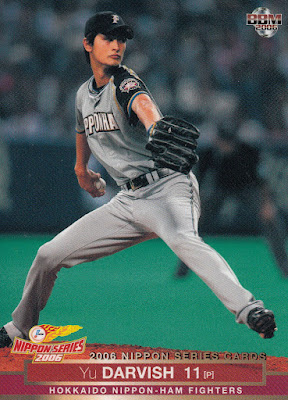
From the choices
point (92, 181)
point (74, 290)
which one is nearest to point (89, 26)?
point (92, 181)

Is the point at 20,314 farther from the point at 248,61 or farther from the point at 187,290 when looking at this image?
the point at 248,61

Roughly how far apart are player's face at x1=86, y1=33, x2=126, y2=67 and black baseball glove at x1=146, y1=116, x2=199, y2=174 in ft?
2.39

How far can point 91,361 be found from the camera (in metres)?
2.71

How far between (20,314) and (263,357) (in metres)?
1.19

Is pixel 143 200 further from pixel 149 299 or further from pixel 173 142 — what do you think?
pixel 149 299

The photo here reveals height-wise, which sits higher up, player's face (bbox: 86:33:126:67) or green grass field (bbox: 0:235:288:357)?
player's face (bbox: 86:33:126:67)

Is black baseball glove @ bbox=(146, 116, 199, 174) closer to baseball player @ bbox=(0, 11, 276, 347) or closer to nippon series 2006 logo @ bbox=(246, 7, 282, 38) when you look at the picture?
baseball player @ bbox=(0, 11, 276, 347)

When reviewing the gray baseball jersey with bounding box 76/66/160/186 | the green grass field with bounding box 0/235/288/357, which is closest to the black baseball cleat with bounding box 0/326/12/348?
the green grass field with bounding box 0/235/288/357

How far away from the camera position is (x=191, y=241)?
255 cm

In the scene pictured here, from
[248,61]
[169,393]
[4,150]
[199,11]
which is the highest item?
[199,11]

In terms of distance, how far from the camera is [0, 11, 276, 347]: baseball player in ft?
8.69

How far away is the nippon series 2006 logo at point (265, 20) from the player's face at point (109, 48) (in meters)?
0.83

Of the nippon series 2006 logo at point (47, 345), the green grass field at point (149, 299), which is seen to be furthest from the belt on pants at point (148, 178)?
the green grass field at point (149, 299)

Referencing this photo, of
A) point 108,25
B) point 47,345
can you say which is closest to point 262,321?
point 47,345
